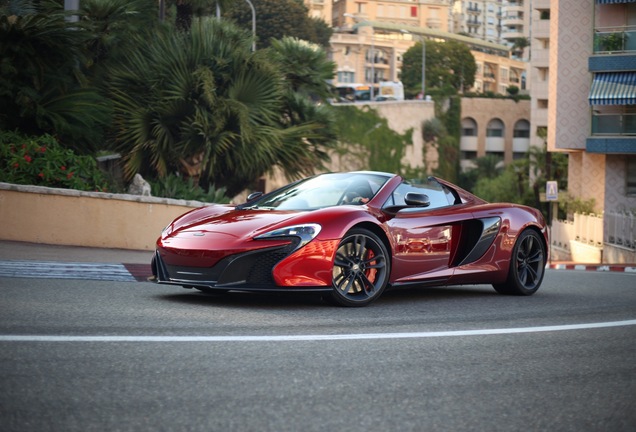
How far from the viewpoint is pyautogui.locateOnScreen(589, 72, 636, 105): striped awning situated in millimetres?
45375

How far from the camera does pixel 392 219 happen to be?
32.5 ft

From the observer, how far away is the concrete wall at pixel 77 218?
1688cm

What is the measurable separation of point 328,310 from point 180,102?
16.5 meters

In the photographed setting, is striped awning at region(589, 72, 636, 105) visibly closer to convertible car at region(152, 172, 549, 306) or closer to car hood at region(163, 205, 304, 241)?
convertible car at region(152, 172, 549, 306)

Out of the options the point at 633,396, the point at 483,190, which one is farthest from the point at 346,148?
the point at 633,396

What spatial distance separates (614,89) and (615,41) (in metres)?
1.99

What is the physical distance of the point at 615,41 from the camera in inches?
1818

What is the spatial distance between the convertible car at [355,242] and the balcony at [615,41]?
36.4 m

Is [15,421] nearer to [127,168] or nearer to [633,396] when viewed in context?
[633,396]

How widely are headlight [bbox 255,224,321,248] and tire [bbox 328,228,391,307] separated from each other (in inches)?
11.2

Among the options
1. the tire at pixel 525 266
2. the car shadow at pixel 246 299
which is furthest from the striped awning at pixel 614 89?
the car shadow at pixel 246 299

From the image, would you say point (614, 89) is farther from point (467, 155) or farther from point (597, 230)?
point (467, 155)

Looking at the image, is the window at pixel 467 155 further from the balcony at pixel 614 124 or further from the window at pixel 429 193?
the window at pixel 429 193

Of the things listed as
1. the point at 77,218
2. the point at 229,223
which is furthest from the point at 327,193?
the point at 77,218
